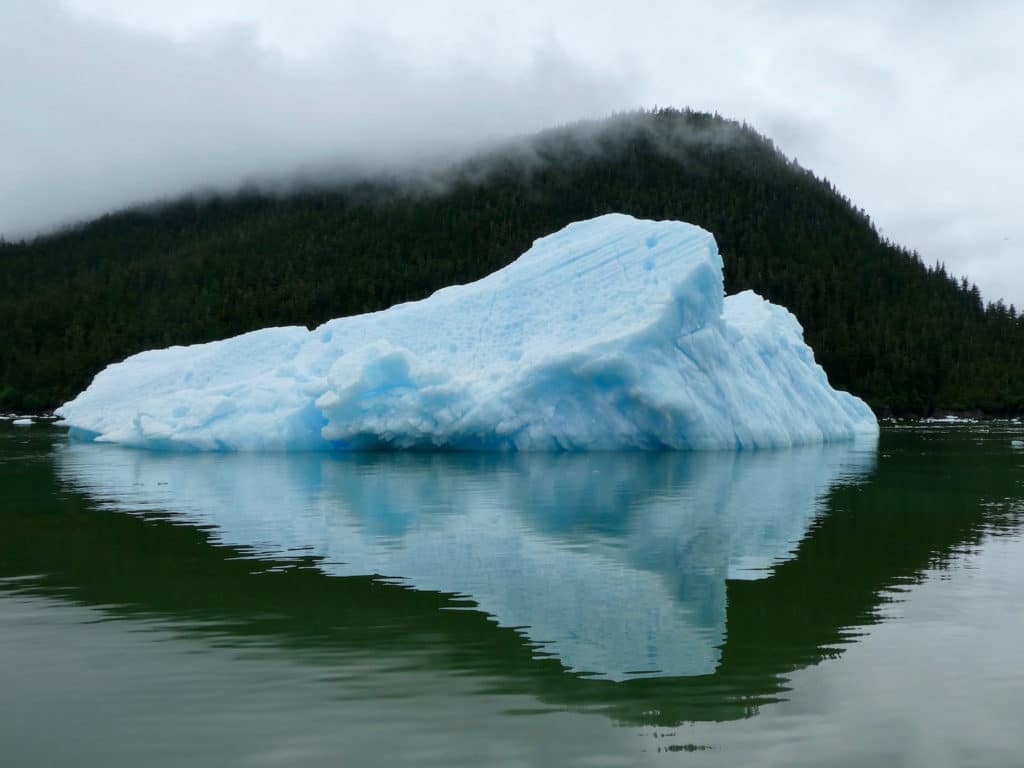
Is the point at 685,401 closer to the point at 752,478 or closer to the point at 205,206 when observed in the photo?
the point at 752,478

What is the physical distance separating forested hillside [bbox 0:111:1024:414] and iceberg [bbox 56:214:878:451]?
48.8 m

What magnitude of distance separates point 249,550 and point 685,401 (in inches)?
524

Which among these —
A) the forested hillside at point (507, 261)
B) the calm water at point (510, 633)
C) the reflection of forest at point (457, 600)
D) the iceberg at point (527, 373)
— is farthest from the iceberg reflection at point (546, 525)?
the forested hillside at point (507, 261)

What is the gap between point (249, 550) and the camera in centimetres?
912

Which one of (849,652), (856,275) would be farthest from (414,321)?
(856,275)

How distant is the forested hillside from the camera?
245ft

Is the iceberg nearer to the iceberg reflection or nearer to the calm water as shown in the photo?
the iceberg reflection

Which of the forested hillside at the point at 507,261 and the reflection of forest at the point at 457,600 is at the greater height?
the forested hillside at the point at 507,261

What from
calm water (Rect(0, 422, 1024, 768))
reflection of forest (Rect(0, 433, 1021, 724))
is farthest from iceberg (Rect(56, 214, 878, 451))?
reflection of forest (Rect(0, 433, 1021, 724))

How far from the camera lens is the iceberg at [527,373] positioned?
67.3 ft

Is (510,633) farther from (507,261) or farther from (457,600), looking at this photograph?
(507,261)

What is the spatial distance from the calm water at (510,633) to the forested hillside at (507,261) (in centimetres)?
6272

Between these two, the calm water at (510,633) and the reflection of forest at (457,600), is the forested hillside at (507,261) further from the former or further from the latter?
the calm water at (510,633)

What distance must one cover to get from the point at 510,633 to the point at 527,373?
46.2ft
